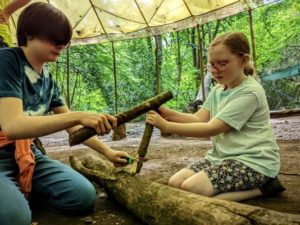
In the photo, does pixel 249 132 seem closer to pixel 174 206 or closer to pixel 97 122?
pixel 174 206

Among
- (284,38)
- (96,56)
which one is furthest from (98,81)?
(284,38)

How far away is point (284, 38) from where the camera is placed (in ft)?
44.8

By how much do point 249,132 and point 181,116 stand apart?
1.56 ft

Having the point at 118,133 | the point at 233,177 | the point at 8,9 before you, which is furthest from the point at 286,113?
the point at 8,9

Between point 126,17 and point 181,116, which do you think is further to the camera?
point 126,17

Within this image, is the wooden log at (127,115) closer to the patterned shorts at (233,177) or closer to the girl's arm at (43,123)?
the girl's arm at (43,123)

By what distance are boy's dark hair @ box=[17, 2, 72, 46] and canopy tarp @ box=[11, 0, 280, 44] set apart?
432 cm

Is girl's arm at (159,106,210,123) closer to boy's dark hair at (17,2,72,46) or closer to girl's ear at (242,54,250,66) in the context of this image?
girl's ear at (242,54,250,66)

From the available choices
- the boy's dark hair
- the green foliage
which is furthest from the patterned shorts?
the green foliage

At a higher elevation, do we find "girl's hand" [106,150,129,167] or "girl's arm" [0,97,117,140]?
"girl's arm" [0,97,117,140]

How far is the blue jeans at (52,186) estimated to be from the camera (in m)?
1.83

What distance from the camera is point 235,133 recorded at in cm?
201

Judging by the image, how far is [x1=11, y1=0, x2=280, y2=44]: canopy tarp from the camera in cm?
600

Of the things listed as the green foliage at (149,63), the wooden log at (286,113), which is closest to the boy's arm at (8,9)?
the wooden log at (286,113)
